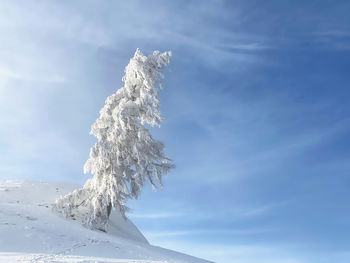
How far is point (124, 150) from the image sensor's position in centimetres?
2100

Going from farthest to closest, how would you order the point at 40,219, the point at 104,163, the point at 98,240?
the point at 104,163, the point at 40,219, the point at 98,240

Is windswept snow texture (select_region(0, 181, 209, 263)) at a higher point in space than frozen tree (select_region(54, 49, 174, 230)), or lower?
lower

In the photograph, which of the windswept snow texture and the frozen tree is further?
the frozen tree

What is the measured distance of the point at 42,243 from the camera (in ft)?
42.4

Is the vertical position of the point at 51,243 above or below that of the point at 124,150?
below

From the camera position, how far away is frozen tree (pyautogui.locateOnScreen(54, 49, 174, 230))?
64.4ft

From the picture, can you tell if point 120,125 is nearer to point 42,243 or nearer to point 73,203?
point 73,203

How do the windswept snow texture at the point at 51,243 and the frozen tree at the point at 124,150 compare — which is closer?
the windswept snow texture at the point at 51,243

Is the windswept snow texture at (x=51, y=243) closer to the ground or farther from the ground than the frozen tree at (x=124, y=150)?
closer to the ground

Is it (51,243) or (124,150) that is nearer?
(51,243)

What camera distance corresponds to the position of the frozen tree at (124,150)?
19.6 m

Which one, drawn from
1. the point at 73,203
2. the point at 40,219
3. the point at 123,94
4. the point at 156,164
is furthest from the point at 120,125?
the point at 40,219

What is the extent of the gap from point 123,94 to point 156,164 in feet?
18.3

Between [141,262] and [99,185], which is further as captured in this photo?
[99,185]
